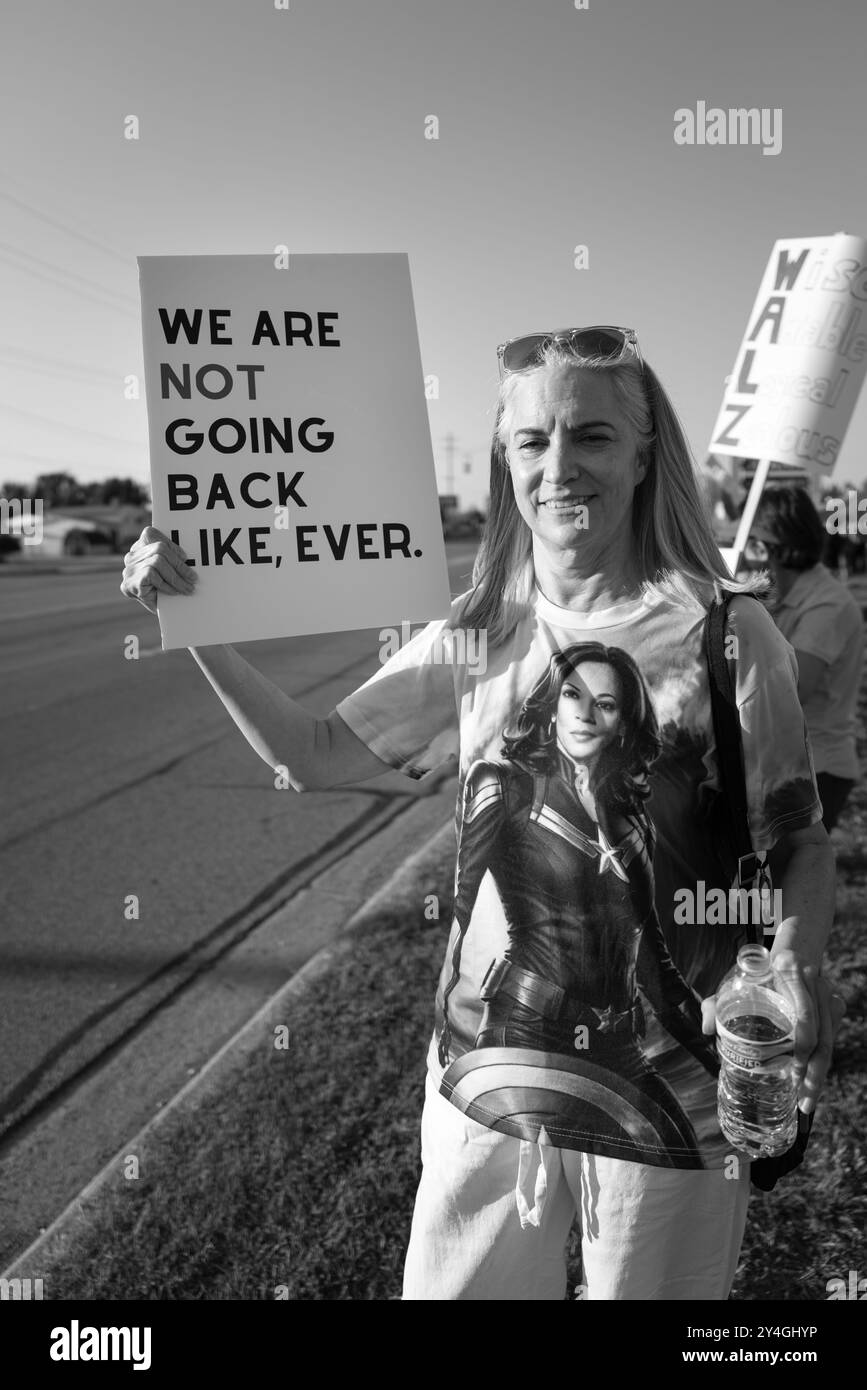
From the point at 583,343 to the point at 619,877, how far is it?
2.76 ft

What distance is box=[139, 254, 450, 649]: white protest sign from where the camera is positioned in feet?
5.95

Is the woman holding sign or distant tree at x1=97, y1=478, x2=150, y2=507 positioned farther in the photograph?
distant tree at x1=97, y1=478, x2=150, y2=507

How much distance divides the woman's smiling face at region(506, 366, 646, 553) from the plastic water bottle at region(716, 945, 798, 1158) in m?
0.71

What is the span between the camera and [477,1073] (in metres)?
1.73

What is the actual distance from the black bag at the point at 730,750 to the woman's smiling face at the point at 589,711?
0.15 meters

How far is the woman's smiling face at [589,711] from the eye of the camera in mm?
1677

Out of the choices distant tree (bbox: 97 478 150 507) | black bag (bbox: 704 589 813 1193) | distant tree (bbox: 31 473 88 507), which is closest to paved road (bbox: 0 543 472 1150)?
black bag (bbox: 704 589 813 1193)

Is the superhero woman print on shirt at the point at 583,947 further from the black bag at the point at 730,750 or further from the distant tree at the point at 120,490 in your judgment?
the distant tree at the point at 120,490

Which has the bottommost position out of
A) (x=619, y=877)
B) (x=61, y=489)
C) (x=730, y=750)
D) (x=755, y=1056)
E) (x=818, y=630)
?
(x=755, y=1056)

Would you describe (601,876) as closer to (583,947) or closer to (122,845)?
(583,947)

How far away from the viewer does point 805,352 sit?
398 centimetres

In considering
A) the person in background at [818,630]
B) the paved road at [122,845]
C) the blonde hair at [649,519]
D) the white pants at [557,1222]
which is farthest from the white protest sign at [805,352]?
the white pants at [557,1222]

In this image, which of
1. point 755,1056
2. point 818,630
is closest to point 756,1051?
point 755,1056

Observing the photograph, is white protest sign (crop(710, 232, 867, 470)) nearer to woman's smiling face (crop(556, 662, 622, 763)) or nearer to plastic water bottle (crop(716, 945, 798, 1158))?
woman's smiling face (crop(556, 662, 622, 763))
